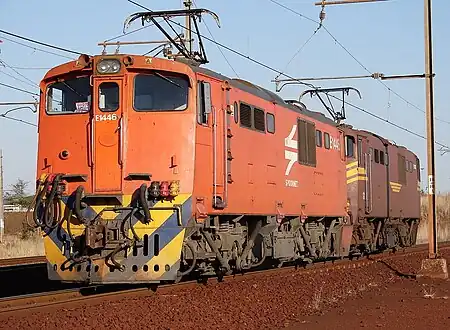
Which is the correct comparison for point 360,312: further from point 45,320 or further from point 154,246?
point 45,320

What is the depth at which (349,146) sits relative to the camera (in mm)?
23547

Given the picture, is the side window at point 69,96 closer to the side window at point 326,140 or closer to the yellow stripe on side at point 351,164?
the side window at point 326,140

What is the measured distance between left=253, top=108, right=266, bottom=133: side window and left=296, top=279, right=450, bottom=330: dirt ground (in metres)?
4.08

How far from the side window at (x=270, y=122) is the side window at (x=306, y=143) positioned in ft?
6.15

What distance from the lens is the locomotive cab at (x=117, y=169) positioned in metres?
12.1

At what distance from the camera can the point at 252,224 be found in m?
16.0

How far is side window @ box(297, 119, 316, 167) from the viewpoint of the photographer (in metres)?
18.5

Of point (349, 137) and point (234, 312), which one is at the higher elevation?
point (349, 137)

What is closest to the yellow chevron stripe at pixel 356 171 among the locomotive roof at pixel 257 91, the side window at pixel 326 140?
→ the side window at pixel 326 140

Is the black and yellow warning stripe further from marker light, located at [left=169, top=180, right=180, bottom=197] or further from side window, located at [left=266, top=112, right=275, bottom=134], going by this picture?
side window, located at [left=266, top=112, right=275, bottom=134]

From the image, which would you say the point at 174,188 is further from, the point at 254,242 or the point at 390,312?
the point at 254,242

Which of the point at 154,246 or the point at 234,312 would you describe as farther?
the point at 154,246

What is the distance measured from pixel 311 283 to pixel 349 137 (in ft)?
30.3

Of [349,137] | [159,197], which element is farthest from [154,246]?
[349,137]
